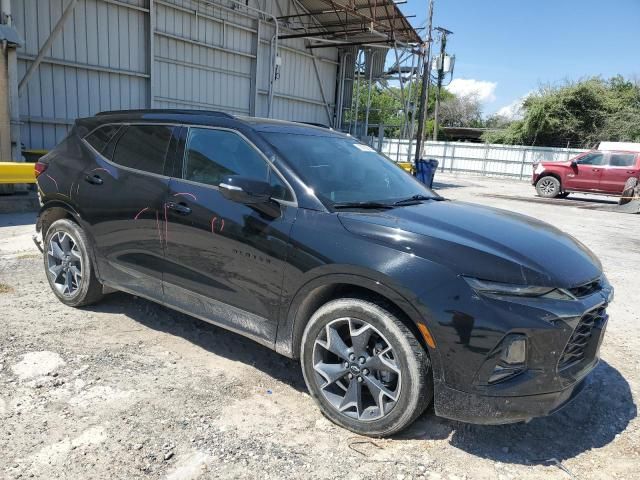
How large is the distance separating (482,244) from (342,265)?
744 mm

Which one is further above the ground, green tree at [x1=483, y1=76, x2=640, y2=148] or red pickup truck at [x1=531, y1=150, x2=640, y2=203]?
green tree at [x1=483, y1=76, x2=640, y2=148]

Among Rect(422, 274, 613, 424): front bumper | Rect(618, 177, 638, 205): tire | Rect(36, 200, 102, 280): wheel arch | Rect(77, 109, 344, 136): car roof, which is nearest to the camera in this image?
Rect(422, 274, 613, 424): front bumper

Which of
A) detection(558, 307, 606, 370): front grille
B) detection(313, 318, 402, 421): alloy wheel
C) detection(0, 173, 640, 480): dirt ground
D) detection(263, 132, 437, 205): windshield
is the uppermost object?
detection(263, 132, 437, 205): windshield

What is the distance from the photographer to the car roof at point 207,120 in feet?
11.5

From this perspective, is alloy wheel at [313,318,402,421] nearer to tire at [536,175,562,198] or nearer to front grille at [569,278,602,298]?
front grille at [569,278,602,298]

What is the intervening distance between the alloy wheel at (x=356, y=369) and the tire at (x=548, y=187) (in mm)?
17252

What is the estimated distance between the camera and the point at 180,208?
3430mm

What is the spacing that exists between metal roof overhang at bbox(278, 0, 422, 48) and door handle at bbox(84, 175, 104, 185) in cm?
1422

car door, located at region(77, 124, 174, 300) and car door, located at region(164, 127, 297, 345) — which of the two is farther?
car door, located at region(77, 124, 174, 300)

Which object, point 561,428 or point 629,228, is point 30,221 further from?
point 629,228

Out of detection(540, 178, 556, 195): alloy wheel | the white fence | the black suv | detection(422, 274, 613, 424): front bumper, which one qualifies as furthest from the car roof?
the white fence

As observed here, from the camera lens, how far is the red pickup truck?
16344 mm

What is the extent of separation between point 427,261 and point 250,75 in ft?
55.6

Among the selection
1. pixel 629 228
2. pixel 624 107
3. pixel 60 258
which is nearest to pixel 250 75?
pixel 629 228
